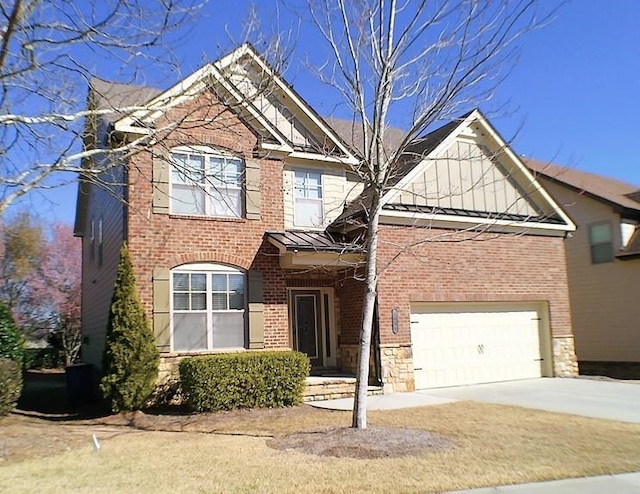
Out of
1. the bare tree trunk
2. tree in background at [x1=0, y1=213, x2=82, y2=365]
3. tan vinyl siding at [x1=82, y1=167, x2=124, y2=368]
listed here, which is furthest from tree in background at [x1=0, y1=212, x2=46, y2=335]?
the bare tree trunk

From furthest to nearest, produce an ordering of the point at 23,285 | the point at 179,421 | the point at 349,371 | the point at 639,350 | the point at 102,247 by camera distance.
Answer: the point at 23,285 < the point at 639,350 < the point at 102,247 < the point at 349,371 < the point at 179,421

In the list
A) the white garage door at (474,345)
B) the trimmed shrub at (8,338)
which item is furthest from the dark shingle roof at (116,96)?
the white garage door at (474,345)

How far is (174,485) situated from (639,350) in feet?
58.7

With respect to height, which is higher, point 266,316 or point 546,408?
point 266,316

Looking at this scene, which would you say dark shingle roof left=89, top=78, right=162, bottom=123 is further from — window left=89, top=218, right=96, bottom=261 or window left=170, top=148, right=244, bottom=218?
window left=89, top=218, right=96, bottom=261

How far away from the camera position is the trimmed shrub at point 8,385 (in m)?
12.0

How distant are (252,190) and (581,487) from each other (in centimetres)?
1011

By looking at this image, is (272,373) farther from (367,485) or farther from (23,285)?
(23,285)

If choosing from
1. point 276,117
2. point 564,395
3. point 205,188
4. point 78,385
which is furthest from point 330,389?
point 276,117

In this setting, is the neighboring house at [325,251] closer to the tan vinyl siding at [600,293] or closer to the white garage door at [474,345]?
the white garage door at [474,345]

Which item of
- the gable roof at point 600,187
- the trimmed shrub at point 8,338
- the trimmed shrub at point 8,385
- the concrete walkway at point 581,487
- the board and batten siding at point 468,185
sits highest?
the gable roof at point 600,187

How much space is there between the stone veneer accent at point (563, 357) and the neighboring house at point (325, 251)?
0.06 meters

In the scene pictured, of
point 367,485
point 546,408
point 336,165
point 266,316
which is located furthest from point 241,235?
point 367,485

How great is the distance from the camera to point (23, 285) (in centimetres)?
2741
